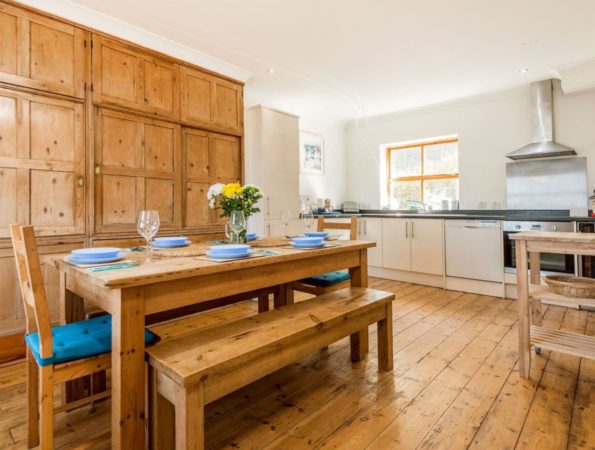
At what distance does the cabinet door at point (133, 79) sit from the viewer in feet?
8.84

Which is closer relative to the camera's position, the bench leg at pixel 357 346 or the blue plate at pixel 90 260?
the blue plate at pixel 90 260

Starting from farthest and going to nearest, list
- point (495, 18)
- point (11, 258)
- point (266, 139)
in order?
point (266, 139)
point (495, 18)
point (11, 258)

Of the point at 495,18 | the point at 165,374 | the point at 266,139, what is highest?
the point at 495,18

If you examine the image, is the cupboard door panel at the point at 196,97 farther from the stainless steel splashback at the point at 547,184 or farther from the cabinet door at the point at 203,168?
the stainless steel splashback at the point at 547,184

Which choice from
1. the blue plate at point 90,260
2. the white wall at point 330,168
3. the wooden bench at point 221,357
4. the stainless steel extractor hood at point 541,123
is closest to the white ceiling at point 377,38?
the stainless steel extractor hood at point 541,123

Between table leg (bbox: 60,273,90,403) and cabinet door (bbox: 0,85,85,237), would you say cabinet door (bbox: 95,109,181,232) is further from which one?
table leg (bbox: 60,273,90,403)

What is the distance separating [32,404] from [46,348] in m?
0.50

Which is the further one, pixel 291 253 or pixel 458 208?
pixel 458 208

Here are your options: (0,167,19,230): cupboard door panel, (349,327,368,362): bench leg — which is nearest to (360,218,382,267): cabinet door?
(349,327,368,362): bench leg

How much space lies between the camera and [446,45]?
3.19 metres

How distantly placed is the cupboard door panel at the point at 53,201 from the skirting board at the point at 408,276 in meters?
3.80

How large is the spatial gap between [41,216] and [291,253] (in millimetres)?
1994

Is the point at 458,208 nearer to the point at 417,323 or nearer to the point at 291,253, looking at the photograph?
the point at 417,323

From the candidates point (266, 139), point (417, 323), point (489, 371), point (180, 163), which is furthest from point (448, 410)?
point (266, 139)
